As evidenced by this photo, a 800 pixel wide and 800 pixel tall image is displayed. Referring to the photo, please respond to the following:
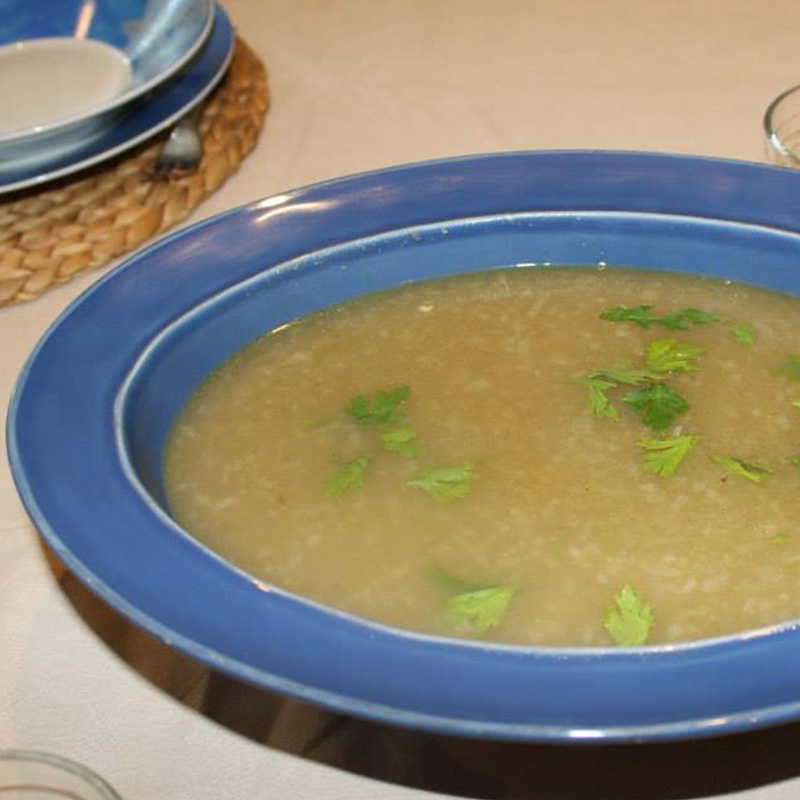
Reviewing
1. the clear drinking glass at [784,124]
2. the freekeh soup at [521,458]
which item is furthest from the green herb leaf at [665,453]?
the clear drinking glass at [784,124]

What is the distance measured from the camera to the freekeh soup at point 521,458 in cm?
101

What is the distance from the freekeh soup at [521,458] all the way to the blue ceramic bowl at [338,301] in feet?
0.11

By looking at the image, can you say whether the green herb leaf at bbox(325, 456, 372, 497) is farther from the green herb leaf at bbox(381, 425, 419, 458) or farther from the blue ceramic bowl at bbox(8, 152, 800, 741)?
the blue ceramic bowl at bbox(8, 152, 800, 741)

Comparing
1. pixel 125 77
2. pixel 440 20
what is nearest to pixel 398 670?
pixel 125 77

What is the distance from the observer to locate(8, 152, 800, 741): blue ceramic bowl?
81 cm

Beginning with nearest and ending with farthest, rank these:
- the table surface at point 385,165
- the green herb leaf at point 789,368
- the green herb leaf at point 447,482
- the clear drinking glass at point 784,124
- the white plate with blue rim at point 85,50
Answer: the table surface at point 385,165 → the green herb leaf at point 447,482 → the green herb leaf at point 789,368 → the clear drinking glass at point 784,124 → the white plate with blue rim at point 85,50

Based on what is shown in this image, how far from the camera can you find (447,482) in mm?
1112

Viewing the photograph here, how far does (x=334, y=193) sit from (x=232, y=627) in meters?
0.56

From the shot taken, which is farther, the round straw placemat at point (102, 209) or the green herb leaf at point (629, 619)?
the round straw placemat at point (102, 209)

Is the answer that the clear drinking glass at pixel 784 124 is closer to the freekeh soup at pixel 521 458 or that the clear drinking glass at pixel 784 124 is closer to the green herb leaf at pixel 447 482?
the freekeh soup at pixel 521 458

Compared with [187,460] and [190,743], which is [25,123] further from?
[190,743]

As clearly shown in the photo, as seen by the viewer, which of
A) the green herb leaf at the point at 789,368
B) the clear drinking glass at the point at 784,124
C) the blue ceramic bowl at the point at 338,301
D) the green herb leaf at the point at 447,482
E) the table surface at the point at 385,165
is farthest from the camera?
the clear drinking glass at the point at 784,124

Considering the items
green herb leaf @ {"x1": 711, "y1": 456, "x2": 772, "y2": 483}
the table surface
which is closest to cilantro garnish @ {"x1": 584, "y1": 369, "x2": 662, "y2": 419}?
green herb leaf @ {"x1": 711, "y1": 456, "x2": 772, "y2": 483}

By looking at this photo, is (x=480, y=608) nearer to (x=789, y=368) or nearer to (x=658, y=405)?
(x=658, y=405)
